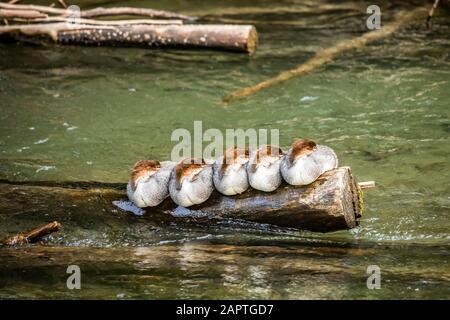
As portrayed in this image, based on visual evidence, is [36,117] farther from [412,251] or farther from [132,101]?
[412,251]

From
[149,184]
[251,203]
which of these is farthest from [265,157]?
[149,184]

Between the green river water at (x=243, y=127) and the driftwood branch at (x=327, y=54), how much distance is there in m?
0.12

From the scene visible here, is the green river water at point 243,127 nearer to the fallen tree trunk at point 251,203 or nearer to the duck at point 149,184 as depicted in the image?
the fallen tree trunk at point 251,203

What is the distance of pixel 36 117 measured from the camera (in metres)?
7.92

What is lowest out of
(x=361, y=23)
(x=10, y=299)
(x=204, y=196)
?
(x=10, y=299)

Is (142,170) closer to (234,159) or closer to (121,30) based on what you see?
(234,159)

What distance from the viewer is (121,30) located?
9.62 m

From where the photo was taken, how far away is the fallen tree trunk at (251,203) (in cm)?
455

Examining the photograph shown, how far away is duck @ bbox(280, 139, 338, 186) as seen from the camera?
448 cm

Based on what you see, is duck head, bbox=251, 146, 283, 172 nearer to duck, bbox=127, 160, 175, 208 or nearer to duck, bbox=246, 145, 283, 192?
duck, bbox=246, 145, 283, 192

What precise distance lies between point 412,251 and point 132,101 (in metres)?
4.45

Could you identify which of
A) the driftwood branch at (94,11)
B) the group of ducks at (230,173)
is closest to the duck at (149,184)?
the group of ducks at (230,173)

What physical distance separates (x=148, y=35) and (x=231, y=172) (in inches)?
207

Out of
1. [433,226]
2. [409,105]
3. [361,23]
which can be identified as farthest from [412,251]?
[361,23]
